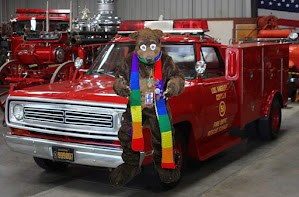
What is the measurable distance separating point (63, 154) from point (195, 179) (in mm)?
1687

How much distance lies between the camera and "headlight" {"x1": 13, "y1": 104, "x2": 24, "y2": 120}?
5.49 m

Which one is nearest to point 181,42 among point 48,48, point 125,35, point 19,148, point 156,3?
point 125,35

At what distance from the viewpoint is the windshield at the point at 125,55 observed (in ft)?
19.5

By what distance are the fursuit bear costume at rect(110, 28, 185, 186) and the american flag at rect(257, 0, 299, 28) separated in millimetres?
13705

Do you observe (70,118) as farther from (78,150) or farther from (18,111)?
(18,111)

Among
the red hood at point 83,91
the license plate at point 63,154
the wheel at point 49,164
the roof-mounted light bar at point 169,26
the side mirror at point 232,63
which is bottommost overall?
the wheel at point 49,164

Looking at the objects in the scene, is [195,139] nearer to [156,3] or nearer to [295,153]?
[295,153]

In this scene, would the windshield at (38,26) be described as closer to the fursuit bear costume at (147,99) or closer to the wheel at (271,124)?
the wheel at (271,124)

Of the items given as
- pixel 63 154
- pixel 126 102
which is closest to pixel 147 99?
pixel 126 102

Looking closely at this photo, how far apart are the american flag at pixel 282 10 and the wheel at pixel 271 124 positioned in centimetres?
997

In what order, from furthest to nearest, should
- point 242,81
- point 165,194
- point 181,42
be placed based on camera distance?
1. point 242,81
2. point 181,42
3. point 165,194

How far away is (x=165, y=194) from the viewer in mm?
5258

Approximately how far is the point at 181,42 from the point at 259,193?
209 centimetres

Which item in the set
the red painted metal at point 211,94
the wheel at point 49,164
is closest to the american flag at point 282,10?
the red painted metal at point 211,94
